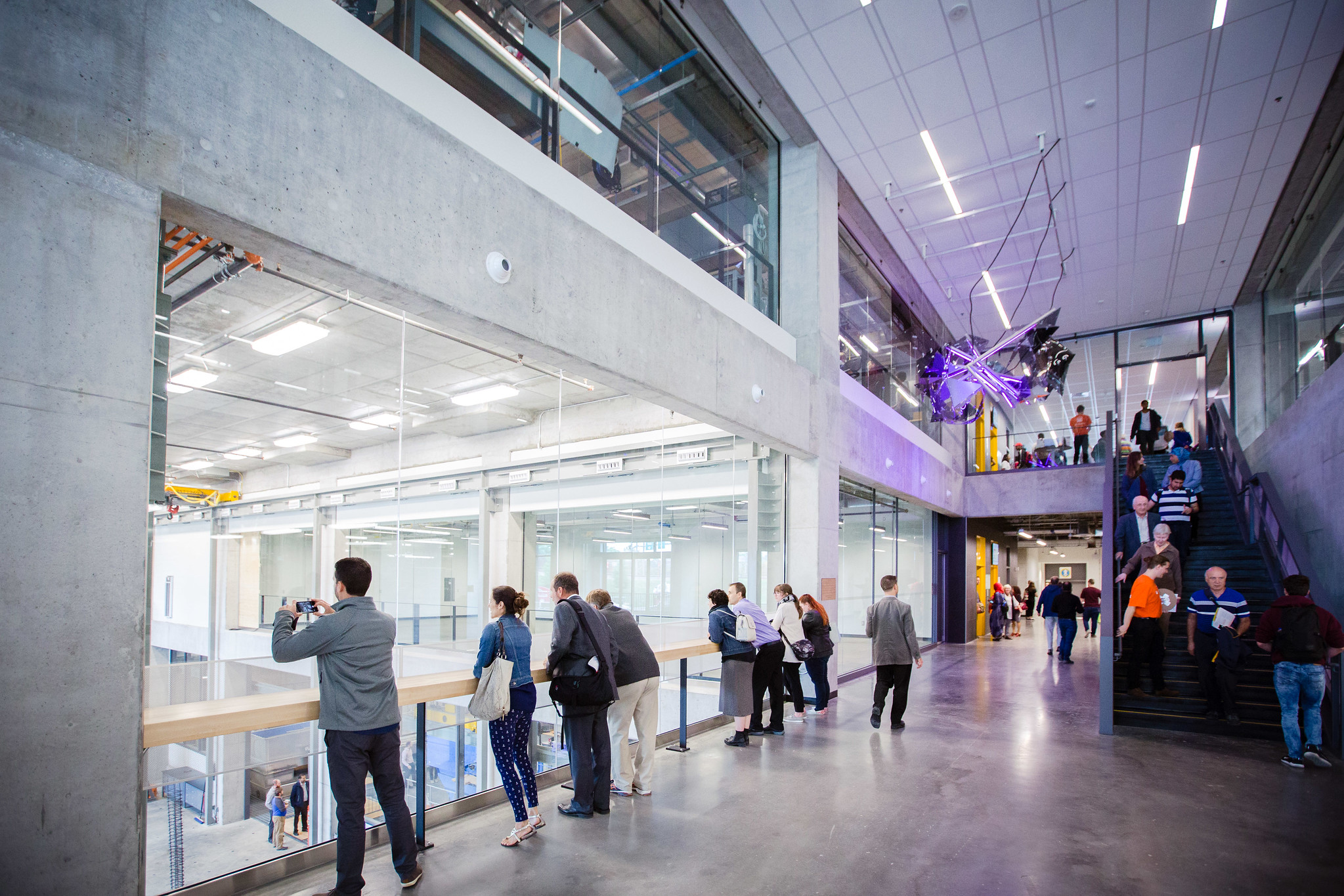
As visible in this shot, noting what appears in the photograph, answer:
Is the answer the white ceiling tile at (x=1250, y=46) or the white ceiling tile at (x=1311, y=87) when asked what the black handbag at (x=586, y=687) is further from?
the white ceiling tile at (x=1311, y=87)

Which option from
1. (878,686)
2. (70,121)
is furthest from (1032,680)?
(70,121)

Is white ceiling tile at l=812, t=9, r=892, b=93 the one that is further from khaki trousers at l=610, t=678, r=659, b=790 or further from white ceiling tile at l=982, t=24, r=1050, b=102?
khaki trousers at l=610, t=678, r=659, b=790

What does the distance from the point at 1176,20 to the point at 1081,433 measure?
10.7 m

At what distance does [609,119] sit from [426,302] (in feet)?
10.4

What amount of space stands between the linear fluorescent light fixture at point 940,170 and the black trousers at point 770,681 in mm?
6511

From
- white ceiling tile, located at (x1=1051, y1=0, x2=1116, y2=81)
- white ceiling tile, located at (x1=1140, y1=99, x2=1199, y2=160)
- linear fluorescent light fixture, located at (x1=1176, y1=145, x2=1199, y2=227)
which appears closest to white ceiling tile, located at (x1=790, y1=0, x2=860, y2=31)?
white ceiling tile, located at (x1=1051, y1=0, x2=1116, y2=81)

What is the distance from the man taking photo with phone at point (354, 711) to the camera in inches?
128

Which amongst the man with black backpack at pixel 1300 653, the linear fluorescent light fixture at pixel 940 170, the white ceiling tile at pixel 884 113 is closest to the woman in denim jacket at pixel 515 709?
the man with black backpack at pixel 1300 653

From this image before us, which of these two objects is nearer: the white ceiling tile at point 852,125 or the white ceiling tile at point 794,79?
the white ceiling tile at point 794,79

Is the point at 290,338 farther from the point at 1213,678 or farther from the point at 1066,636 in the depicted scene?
the point at 1066,636

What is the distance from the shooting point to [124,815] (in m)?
2.64

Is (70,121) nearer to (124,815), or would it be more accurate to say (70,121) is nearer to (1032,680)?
(124,815)

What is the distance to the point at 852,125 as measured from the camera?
8.77 m

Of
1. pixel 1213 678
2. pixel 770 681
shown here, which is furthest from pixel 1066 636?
pixel 770 681
